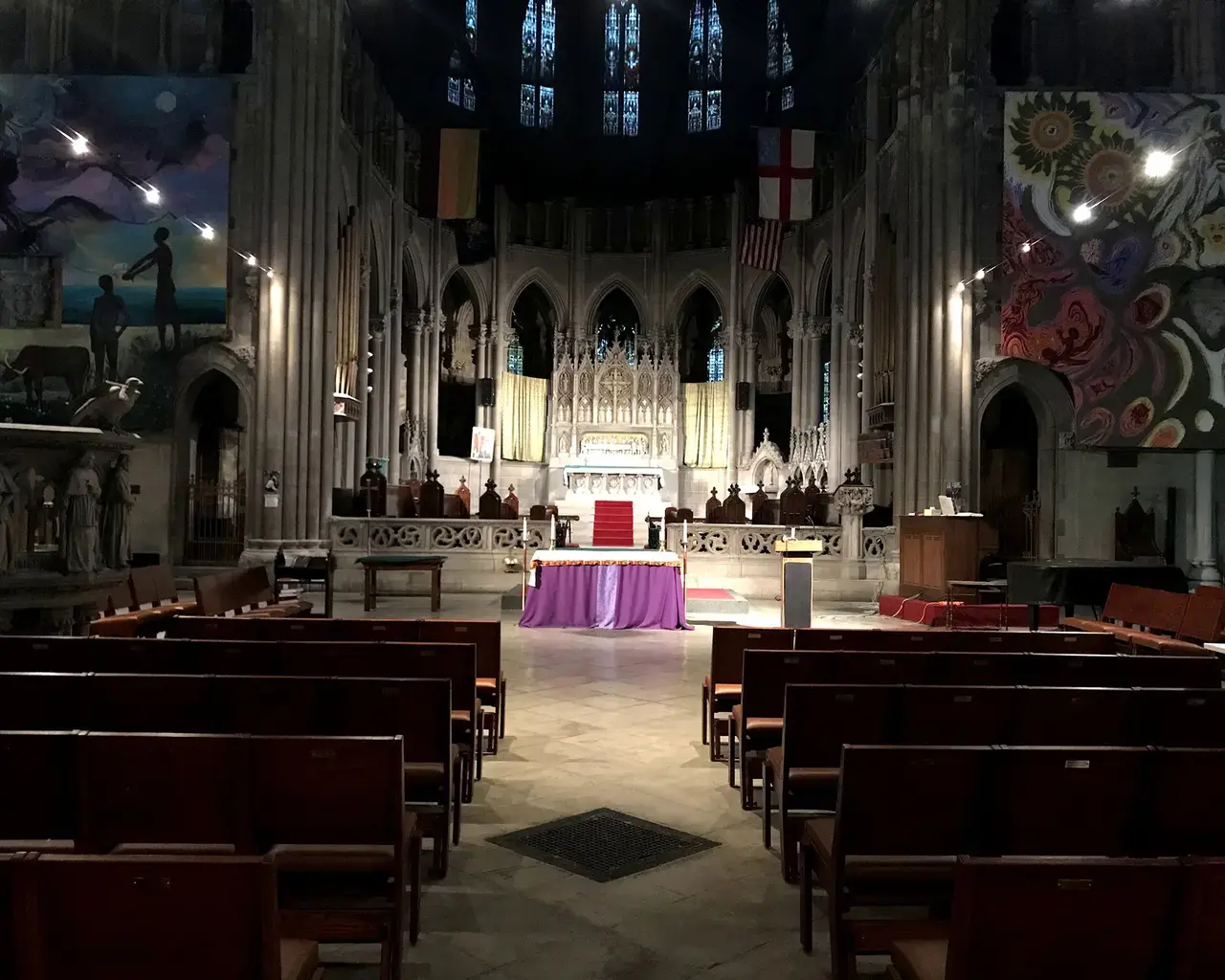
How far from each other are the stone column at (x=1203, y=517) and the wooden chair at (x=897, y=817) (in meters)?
14.9

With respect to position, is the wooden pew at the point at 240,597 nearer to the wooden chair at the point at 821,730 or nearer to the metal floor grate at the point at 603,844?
the metal floor grate at the point at 603,844

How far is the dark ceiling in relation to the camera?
76.7 feet

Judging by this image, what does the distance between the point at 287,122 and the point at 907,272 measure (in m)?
11.0

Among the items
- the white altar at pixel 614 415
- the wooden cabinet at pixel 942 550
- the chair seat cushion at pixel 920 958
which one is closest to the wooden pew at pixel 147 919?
the chair seat cushion at pixel 920 958

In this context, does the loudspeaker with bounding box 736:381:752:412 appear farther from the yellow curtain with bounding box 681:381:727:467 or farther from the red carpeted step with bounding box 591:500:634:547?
the red carpeted step with bounding box 591:500:634:547

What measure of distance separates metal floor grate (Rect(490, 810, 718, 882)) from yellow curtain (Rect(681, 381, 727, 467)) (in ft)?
71.8

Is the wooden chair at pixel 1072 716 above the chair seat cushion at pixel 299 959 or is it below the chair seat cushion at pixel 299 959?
above

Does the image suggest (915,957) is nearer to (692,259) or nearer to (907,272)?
(907,272)

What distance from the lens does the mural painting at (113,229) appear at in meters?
15.6

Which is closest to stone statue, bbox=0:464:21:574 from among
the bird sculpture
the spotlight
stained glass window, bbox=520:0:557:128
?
the bird sculpture

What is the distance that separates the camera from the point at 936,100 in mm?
15844

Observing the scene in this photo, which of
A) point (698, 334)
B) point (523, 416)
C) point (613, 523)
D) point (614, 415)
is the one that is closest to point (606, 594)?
point (613, 523)

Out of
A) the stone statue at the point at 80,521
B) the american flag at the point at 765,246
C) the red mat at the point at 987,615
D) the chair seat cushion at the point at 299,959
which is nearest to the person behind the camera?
the chair seat cushion at the point at 299,959

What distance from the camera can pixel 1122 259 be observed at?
1492 centimetres
